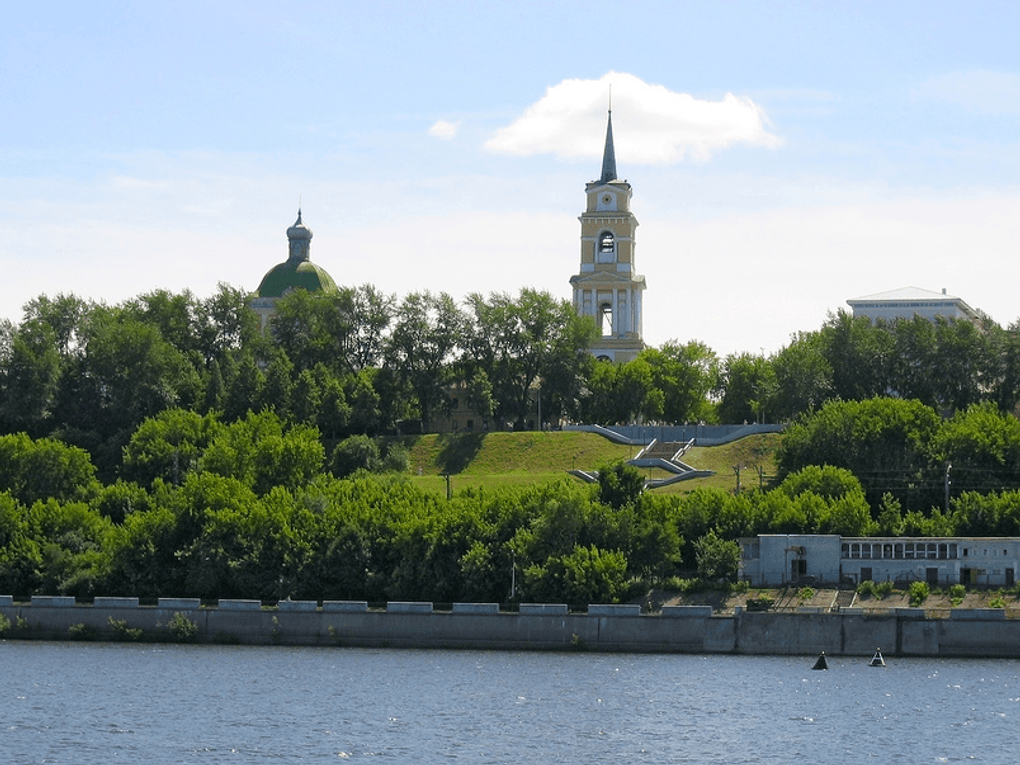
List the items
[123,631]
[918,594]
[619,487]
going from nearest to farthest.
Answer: [918,594] → [123,631] → [619,487]

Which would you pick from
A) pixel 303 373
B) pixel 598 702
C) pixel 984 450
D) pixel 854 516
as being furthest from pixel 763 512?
pixel 303 373

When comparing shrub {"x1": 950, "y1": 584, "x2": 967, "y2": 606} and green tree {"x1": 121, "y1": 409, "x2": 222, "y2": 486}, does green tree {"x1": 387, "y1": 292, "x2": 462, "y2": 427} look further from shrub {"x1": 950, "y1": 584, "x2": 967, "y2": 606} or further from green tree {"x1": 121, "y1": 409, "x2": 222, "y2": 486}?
shrub {"x1": 950, "y1": 584, "x2": 967, "y2": 606}

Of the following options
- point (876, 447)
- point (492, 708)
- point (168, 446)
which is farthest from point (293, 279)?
point (492, 708)

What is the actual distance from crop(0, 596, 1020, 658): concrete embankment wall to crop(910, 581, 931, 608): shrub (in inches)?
165

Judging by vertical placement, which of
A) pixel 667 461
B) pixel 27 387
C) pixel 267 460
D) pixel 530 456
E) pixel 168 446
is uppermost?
pixel 27 387

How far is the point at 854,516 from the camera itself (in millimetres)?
96062

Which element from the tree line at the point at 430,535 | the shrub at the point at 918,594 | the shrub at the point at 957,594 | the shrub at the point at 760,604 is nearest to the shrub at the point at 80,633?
the tree line at the point at 430,535

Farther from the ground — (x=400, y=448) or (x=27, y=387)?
(x=27, y=387)

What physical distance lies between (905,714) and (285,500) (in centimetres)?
4381

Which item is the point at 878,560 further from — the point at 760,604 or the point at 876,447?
the point at 876,447

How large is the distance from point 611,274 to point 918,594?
80773 mm

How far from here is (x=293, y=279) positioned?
616 ft

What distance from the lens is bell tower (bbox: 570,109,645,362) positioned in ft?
538

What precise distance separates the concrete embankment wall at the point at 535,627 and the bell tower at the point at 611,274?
7979 cm
